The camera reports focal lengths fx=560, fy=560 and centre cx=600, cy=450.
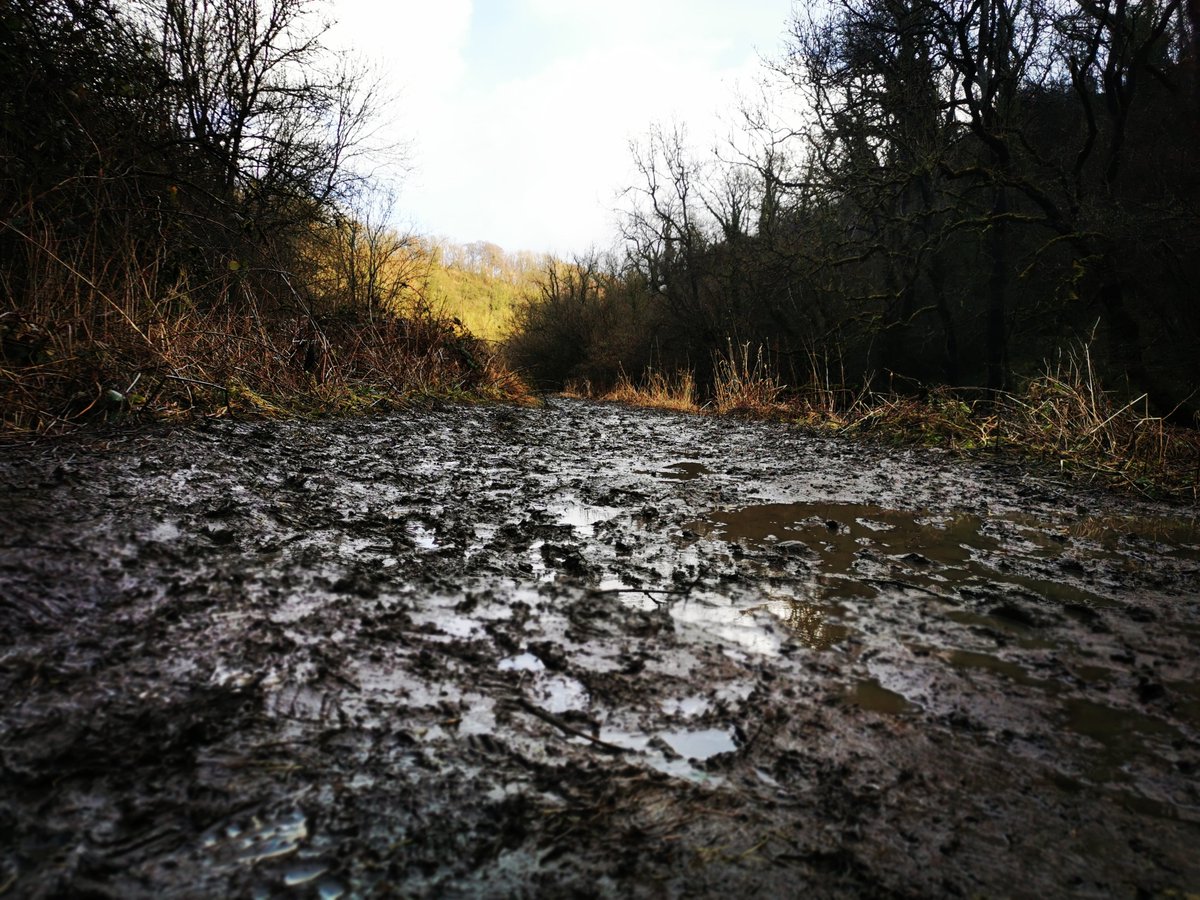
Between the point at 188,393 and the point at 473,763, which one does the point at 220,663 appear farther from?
the point at 188,393

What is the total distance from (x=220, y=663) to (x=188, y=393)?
2.52m

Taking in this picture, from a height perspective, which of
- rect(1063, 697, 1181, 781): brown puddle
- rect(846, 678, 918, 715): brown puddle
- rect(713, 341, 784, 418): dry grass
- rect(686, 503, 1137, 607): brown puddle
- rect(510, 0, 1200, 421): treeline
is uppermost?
rect(510, 0, 1200, 421): treeline

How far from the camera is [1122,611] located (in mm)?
1373

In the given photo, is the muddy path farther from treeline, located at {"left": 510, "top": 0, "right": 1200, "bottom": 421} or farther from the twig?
treeline, located at {"left": 510, "top": 0, "right": 1200, "bottom": 421}

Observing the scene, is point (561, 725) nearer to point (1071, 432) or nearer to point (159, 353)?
point (159, 353)

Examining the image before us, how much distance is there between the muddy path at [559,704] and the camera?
61cm

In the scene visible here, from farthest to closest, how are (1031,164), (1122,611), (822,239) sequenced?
(822,239)
(1031,164)
(1122,611)

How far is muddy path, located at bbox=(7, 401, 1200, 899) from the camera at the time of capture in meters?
0.61

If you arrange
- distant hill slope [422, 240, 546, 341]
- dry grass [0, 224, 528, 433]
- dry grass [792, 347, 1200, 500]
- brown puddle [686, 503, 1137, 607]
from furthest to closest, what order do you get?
distant hill slope [422, 240, 546, 341], dry grass [792, 347, 1200, 500], dry grass [0, 224, 528, 433], brown puddle [686, 503, 1137, 607]

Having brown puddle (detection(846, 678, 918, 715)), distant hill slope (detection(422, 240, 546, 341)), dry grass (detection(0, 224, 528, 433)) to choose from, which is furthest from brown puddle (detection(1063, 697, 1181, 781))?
distant hill slope (detection(422, 240, 546, 341))

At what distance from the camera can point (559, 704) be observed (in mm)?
913

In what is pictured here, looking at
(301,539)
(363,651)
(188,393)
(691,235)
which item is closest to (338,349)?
(188,393)

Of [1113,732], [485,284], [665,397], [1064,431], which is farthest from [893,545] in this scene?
[485,284]

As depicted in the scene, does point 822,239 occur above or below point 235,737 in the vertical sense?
above
